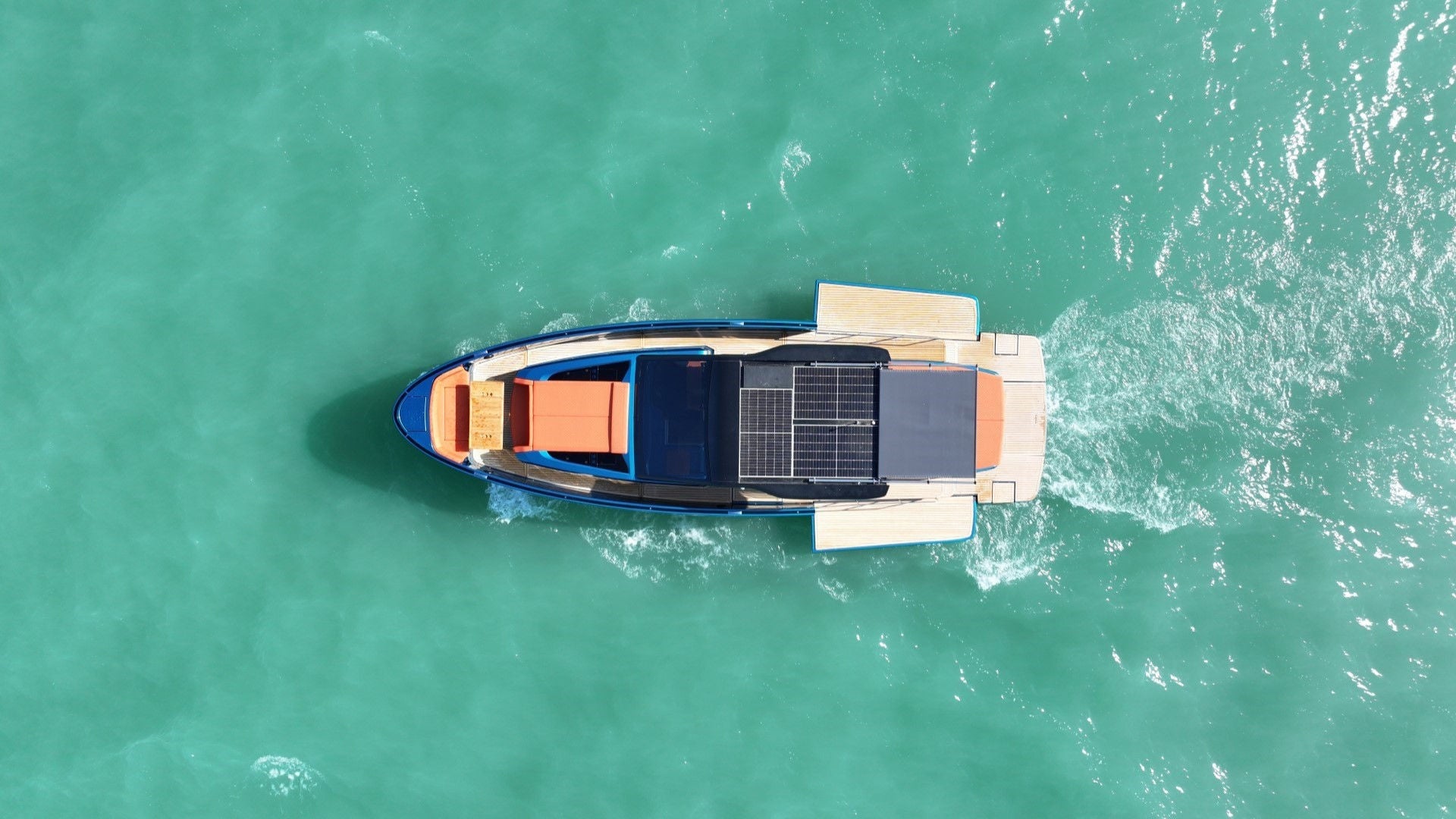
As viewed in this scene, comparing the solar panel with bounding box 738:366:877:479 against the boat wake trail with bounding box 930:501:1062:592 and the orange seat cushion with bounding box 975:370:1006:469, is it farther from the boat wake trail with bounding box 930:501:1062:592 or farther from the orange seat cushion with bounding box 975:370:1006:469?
the boat wake trail with bounding box 930:501:1062:592

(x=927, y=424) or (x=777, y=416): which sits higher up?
(x=777, y=416)

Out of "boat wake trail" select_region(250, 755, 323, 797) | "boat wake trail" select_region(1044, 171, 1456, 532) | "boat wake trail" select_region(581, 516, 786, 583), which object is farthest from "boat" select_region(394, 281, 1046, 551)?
"boat wake trail" select_region(250, 755, 323, 797)

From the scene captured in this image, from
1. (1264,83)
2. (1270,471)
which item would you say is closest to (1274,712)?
(1270,471)

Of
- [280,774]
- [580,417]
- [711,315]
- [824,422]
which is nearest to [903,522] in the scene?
[824,422]

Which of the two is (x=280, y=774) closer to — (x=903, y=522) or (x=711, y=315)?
(x=711, y=315)

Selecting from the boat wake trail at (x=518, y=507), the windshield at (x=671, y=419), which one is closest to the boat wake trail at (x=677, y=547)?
the boat wake trail at (x=518, y=507)

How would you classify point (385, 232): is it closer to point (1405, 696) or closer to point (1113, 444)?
point (1113, 444)

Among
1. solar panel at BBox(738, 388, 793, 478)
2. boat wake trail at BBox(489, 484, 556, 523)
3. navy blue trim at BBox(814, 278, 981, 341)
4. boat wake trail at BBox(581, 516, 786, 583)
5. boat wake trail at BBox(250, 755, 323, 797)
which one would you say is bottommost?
boat wake trail at BBox(250, 755, 323, 797)
